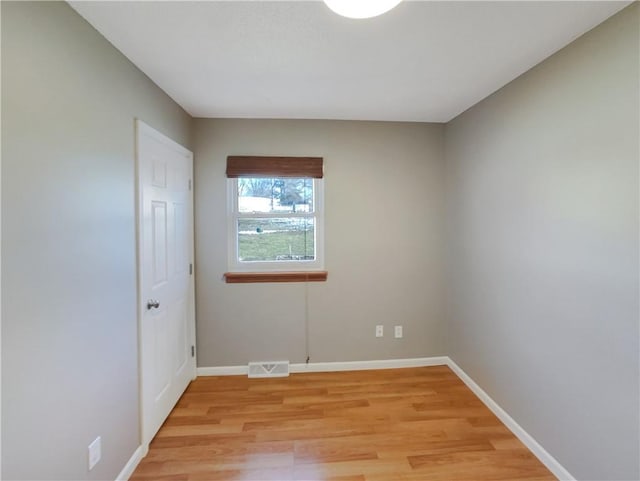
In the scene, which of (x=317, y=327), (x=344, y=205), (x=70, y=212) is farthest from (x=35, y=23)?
(x=317, y=327)

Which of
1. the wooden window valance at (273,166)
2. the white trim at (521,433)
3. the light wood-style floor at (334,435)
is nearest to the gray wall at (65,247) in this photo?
the light wood-style floor at (334,435)

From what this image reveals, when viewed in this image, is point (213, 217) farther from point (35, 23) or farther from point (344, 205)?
point (35, 23)

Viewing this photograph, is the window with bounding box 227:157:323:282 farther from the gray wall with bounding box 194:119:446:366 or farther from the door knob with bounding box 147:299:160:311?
the door knob with bounding box 147:299:160:311

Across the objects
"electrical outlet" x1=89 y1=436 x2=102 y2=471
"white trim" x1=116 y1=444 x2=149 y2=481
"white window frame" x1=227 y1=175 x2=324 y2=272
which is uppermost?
"white window frame" x1=227 y1=175 x2=324 y2=272

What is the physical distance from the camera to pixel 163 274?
208 centimetres

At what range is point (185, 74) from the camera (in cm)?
186

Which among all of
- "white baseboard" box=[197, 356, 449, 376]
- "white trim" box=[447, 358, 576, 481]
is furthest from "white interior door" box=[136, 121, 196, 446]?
"white trim" box=[447, 358, 576, 481]

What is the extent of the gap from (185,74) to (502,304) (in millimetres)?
2652

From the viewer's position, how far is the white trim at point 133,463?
161cm

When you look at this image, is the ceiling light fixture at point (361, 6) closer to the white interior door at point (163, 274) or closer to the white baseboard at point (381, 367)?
the white interior door at point (163, 274)

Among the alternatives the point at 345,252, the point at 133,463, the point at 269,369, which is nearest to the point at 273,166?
the point at 345,252

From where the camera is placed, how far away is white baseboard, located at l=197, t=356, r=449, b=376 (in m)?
2.75

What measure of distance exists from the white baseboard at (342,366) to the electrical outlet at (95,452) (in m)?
1.31

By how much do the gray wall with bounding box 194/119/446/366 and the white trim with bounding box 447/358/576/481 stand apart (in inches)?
19.5
